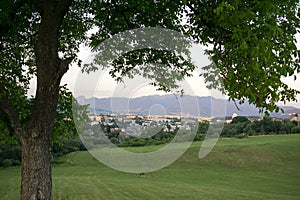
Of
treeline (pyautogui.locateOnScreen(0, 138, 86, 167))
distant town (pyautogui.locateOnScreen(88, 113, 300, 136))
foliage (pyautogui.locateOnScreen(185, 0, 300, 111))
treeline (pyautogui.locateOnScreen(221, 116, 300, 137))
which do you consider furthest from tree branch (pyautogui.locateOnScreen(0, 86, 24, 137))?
treeline (pyautogui.locateOnScreen(221, 116, 300, 137))

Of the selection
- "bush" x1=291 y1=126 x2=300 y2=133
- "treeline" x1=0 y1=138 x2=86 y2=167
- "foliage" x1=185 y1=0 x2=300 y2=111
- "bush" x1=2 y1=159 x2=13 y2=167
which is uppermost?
"foliage" x1=185 y1=0 x2=300 y2=111

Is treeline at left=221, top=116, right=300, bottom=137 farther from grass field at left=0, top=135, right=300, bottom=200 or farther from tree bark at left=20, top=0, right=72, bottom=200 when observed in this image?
tree bark at left=20, top=0, right=72, bottom=200

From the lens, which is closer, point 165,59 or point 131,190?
point 165,59

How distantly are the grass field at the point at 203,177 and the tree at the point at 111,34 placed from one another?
17.0 ft

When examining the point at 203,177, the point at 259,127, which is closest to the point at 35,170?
the point at 203,177

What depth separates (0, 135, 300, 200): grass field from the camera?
65.6 feet

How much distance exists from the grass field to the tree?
17.0ft

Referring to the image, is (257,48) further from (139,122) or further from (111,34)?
(111,34)

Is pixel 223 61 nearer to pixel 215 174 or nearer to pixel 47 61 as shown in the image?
pixel 47 61

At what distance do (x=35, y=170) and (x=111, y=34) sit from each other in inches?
183

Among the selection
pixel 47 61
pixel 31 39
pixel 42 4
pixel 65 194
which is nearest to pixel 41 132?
pixel 47 61

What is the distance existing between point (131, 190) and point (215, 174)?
1125 centimetres

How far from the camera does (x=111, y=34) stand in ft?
33.7

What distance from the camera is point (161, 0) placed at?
8.85 meters
